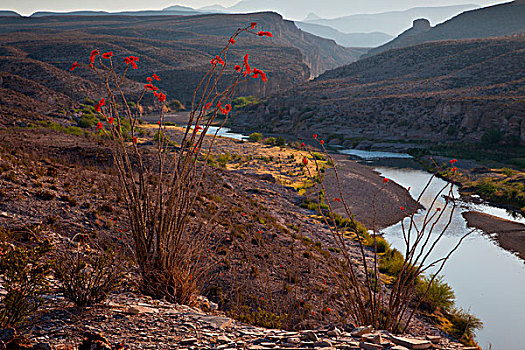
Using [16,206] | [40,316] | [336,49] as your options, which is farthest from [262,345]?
[336,49]

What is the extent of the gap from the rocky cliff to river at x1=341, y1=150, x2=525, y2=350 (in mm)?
18627

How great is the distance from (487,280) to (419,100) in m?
32.2

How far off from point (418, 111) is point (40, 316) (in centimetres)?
4138

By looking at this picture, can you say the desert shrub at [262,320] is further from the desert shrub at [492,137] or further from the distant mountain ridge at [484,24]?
the distant mountain ridge at [484,24]

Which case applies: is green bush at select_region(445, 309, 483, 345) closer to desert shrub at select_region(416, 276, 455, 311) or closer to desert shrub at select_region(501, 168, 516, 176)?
desert shrub at select_region(416, 276, 455, 311)

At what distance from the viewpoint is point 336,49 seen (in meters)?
179

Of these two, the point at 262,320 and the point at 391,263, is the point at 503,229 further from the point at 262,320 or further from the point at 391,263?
the point at 262,320

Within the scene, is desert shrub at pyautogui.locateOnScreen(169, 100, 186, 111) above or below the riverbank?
above

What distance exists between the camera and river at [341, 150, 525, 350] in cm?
905

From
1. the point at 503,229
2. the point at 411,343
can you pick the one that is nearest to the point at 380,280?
the point at 411,343

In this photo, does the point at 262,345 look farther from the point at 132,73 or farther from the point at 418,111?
the point at 132,73

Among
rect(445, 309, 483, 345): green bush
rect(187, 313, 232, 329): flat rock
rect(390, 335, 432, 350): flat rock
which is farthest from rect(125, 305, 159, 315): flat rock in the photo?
rect(445, 309, 483, 345): green bush

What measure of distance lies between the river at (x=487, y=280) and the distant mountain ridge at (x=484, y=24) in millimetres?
86548

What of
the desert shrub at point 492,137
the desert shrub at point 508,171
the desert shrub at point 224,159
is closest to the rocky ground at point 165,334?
the desert shrub at point 224,159
